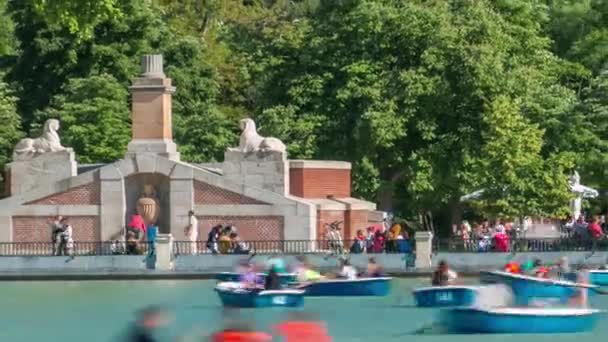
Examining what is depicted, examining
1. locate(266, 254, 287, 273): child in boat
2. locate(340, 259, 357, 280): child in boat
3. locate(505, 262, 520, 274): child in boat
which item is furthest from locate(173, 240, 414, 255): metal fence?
locate(340, 259, 357, 280): child in boat

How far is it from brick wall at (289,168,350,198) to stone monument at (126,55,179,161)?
410 centimetres

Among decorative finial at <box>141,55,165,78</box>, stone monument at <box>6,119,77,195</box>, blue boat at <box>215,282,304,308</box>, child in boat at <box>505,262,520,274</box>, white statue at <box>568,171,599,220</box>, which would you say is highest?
decorative finial at <box>141,55,165,78</box>

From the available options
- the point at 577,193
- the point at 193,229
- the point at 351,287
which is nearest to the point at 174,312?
the point at 351,287

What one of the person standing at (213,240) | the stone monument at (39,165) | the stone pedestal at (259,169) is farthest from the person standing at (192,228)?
the stone monument at (39,165)

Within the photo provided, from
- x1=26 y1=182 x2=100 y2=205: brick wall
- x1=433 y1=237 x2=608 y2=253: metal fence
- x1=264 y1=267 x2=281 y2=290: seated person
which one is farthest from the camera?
x1=26 y1=182 x2=100 y2=205: brick wall

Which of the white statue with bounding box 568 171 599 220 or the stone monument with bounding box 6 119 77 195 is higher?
the stone monument with bounding box 6 119 77 195

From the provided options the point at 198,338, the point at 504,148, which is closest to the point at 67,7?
the point at 198,338

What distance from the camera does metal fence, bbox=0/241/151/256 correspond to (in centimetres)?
6794

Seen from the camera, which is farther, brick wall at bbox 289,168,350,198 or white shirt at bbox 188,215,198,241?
brick wall at bbox 289,168,350,198

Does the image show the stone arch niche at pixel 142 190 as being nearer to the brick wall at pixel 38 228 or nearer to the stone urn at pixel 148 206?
the stone urn at pixel 148 206

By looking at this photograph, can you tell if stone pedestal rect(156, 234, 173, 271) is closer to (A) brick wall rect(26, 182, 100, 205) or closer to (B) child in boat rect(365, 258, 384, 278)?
(A) brick wall rect(26, 182, 100, 205)

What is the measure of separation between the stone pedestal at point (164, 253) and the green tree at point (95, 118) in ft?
55.4

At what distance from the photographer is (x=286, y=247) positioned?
68.8 m

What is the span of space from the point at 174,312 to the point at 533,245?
1607 cm
